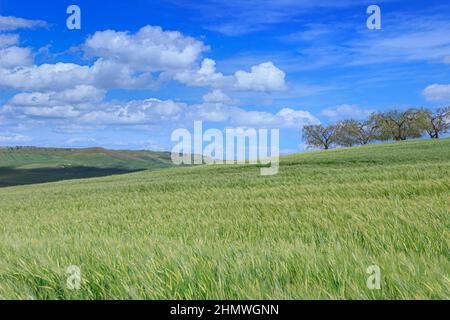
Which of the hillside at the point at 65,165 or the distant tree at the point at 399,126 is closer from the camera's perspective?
the distant tree at the point at 399,126

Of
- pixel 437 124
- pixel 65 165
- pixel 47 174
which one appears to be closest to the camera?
pixel 437 124

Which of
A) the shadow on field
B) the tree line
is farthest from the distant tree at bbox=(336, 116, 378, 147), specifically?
the shadow on field

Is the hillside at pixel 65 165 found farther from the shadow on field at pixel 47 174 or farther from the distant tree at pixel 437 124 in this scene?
the distant tree at pixel 437 124

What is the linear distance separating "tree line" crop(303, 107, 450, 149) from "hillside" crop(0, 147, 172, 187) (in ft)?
269

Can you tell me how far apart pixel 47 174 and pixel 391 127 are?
109m

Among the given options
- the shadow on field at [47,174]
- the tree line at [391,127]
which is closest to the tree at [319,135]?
the tree line at [391,127]

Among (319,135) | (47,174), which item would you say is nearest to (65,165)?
(47,174)

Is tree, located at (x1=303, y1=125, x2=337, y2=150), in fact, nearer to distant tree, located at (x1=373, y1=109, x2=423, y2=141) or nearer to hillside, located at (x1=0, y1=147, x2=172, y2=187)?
distant tree, located at (x1=373, y1=109, x2=423, y2=141)

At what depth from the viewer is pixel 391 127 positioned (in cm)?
9150

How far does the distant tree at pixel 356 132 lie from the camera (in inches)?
3701

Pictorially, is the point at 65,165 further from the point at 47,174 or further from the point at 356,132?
the point at 356,132

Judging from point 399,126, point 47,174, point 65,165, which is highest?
point 399,126

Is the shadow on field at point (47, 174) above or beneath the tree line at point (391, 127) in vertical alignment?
beneath
